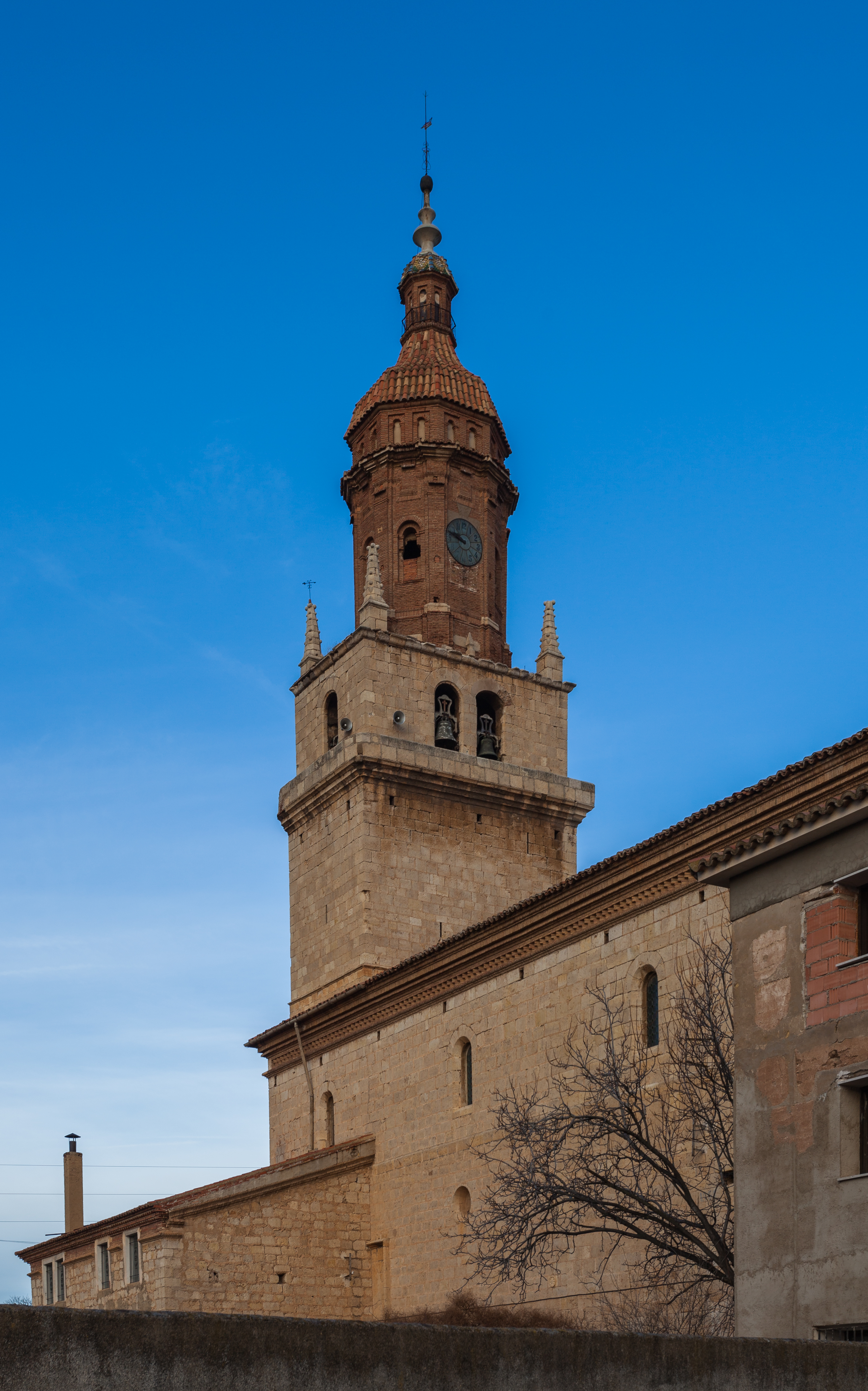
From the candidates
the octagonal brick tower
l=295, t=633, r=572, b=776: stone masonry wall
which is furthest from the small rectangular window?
the octagonal brick tower

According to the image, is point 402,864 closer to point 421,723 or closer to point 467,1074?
point 421,723

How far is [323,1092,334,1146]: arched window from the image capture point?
37.0 metres

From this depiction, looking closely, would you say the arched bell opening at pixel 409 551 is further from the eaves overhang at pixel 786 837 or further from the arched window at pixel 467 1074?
the eaves overhang at pixel 786 837

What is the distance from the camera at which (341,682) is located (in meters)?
41.5

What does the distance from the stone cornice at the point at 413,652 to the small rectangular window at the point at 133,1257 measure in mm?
15803

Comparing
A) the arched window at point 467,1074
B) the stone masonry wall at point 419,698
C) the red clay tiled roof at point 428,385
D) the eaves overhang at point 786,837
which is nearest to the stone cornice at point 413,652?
the stone masonry wall at point 419,698

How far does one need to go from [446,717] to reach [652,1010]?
634 inches

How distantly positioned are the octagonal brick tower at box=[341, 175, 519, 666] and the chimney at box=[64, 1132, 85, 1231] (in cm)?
1902

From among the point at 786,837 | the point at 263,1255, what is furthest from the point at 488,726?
the point at 786,837

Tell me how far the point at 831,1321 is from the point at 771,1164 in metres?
1.70

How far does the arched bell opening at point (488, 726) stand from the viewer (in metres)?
41.7

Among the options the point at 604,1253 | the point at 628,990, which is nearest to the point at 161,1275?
the point at 604,1253

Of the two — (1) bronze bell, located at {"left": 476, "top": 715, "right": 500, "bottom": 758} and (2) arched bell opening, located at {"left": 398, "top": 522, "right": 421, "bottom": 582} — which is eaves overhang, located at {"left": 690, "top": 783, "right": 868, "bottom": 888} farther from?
(2) arched bell opening, located at {"left": 398, "top": 522, "right": 421, "bottom": 582}

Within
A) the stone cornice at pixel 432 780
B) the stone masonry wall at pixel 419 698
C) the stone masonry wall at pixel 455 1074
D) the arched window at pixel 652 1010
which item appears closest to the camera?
the arched window at pixel 652 1010
